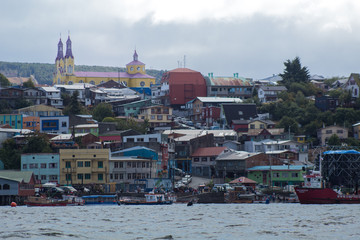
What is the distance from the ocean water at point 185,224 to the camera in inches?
1716

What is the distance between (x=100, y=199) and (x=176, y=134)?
32708 mm

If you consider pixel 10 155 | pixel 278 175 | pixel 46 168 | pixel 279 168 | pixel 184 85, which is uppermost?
pixel 184 85

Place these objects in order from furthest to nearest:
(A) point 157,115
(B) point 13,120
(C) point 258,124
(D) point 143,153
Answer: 1. (A) point 157,115
2. (C) point 258,124
3. (B) point 13,120
4. (D) point 143,153

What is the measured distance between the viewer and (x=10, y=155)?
93.6 metres

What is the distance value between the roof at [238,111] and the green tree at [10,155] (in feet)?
122

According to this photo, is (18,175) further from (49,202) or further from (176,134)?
(176,134)

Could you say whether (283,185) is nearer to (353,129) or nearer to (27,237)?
(353,129)

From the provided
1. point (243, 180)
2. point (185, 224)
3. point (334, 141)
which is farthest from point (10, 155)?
point (185, 224)

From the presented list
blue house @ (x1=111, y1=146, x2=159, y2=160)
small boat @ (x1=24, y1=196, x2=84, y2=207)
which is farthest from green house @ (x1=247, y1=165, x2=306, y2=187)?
small boat @ (x1=24, y1=196, x2=84, y2=207)

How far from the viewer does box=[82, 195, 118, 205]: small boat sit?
76.9 m

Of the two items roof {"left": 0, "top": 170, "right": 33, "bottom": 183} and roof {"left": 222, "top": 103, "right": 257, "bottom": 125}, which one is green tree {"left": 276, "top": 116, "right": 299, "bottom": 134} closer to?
roof {"left": 222, "top": 103, "right": 257, "bottom": 125}

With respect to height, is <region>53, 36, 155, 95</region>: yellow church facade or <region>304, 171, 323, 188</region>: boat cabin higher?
<region>53, 36, 155, 95</region>: yellow church facade

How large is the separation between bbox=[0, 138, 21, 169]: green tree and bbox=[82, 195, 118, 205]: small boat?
1778 centimetres

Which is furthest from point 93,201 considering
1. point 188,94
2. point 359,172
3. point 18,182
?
point 188,94
